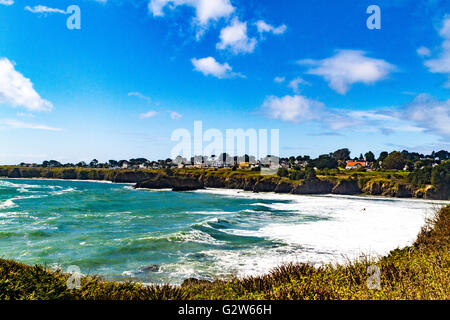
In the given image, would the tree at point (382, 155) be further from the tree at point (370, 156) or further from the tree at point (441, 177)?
the tree at point (441, 177)

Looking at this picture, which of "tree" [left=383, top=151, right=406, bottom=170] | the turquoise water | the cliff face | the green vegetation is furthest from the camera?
"tree" [left=383, top=151, right=406, bottom=170]

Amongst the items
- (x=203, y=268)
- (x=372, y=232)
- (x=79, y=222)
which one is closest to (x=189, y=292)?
(x=203, y=268)

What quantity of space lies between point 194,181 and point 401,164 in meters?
92.0

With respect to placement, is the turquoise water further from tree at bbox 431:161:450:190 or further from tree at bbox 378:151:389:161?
tree at bbox 378:151:389:161

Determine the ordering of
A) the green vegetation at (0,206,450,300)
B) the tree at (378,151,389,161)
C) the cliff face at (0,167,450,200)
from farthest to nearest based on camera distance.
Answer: the tree at (378,151,389,161), the cliff face at (0,167,450,200), the green vegetation at (0,206,450,300)

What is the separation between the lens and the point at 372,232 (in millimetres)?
30375

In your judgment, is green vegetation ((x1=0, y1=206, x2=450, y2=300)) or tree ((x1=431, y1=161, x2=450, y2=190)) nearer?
green vegetation ((x1=0, y1=206, x2=450, y2=300))

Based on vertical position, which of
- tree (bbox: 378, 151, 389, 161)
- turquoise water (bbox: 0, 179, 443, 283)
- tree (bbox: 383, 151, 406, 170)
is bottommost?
turquoise water (bbox: 0, 179, 443, 283)

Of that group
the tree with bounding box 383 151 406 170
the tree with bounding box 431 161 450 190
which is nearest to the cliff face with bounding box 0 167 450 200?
the tree with bounding box 431 161 450 190

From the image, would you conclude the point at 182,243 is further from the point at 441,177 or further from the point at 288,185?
the point at 441,177

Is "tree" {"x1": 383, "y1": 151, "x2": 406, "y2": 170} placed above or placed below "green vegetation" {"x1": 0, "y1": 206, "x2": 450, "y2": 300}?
above

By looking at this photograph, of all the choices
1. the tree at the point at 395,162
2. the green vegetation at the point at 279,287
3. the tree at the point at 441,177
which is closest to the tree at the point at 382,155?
the tree at the point at 395,162

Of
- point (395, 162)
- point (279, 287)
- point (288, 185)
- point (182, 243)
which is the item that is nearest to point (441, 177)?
point (288, 185)

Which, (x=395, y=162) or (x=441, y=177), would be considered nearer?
(x=441, y=177)
